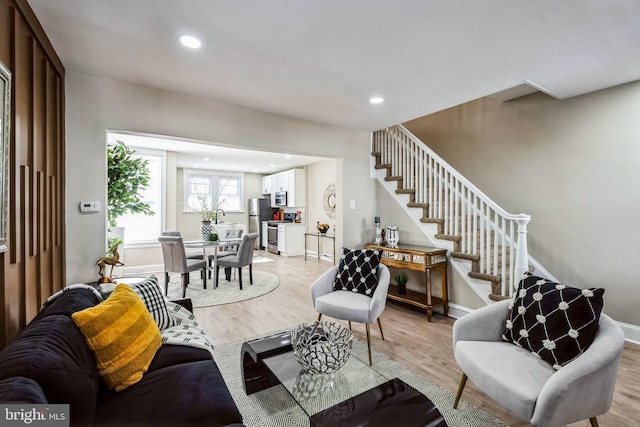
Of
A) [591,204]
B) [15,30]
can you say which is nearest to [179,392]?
[15,30]

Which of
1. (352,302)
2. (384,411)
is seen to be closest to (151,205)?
(352,302)

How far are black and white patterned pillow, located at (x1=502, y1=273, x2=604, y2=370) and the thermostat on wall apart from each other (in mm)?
3510

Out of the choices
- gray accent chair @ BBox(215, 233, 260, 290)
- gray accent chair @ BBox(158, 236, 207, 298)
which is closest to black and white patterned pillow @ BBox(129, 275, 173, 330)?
gray accent chair @ BBox(158, 236, 207, 298)

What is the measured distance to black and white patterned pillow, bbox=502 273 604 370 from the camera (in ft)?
5.19

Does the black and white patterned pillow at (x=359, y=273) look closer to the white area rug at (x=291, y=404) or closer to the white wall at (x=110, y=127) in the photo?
the white area rug at (x=291, y=404)

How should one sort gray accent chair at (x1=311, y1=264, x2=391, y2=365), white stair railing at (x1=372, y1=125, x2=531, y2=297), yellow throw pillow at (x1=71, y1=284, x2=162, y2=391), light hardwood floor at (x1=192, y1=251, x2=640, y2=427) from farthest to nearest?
1. white stair railing at (x1=372, y1=125, x2=531, y2=297)
2. gray accent chair at (x1=311, y1=264, x2=391, y2=365)
3. light hardwood floor at (x1=192, y1=251, x2=640, y2=427)
4. yellow throw pillow at (x1=71, y1=284, x2=162, y2=391)

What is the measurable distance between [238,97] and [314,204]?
16.4ft

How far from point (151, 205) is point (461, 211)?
18.7ft

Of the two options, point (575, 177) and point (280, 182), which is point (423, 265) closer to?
point (575, 177)

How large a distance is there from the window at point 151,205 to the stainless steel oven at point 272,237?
9.92 feet

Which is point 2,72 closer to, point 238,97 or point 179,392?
point 179,392

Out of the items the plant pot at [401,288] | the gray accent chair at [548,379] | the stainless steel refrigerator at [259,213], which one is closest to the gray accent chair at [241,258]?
the plant pot at [401,288]

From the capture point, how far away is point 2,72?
1.44m

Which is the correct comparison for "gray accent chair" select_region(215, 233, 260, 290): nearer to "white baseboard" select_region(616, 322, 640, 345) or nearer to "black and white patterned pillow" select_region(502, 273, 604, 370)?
"black and white patterned pillow" select_region(502, 273, 604, 370)
